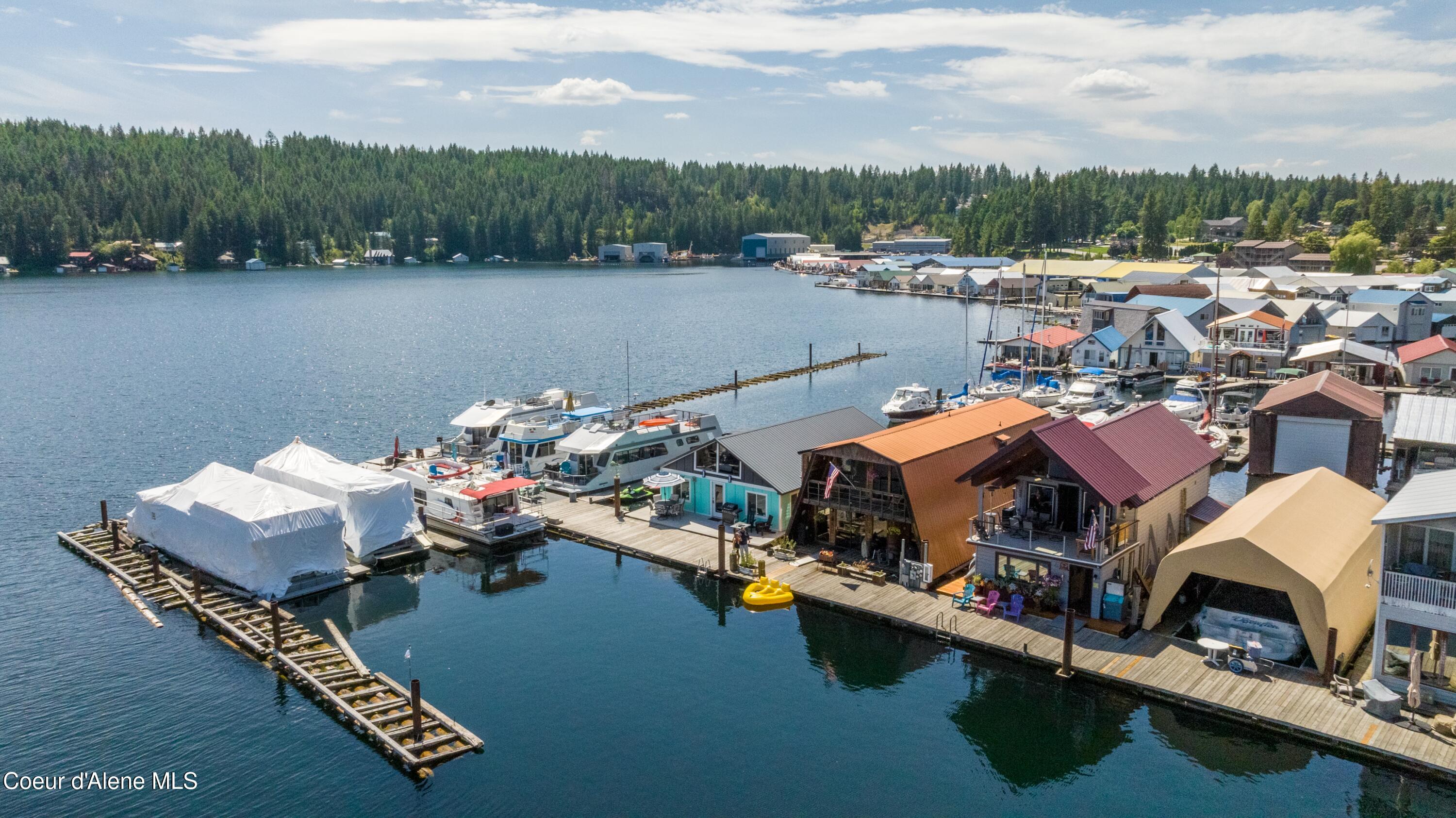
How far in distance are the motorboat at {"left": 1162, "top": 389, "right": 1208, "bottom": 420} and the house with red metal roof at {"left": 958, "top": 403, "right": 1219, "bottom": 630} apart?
31.8 meters

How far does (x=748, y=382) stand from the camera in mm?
79438

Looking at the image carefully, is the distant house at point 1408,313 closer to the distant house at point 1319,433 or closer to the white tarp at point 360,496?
the distant house at point 1319,433

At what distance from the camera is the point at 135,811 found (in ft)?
69.2

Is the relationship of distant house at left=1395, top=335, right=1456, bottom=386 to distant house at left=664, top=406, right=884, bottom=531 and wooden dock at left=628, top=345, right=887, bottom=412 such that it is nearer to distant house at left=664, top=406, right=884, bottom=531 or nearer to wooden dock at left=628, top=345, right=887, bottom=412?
wooden dock at left=628, top=345, right=887, bottom=412

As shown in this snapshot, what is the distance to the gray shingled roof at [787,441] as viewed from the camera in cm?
3738

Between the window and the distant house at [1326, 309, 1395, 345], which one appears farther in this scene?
the distant house at [1326, 309, 1395, 345]

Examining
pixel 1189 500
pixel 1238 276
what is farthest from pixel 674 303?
pixel 1189 500

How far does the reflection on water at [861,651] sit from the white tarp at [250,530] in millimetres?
17212

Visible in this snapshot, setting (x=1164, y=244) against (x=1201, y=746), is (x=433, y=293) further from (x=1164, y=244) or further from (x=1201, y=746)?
(x=1201, y=746)

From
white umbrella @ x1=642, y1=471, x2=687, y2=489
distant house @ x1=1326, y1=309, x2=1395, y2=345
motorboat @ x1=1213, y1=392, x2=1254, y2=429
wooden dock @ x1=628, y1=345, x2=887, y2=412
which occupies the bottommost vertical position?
wooden dock @ x1=628, y1=345, x2=887, y2=412

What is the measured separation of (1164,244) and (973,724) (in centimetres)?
19492

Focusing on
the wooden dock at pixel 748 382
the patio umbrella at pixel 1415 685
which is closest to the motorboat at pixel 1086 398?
the wooden dock at pixel 748 382

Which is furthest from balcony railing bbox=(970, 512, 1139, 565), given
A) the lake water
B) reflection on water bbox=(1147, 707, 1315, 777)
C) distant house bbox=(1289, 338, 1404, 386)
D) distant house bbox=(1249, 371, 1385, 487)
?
distant house bbox=(1289, 338, 1404, 386)

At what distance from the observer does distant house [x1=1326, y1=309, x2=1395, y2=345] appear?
8706 centimetres
